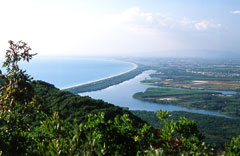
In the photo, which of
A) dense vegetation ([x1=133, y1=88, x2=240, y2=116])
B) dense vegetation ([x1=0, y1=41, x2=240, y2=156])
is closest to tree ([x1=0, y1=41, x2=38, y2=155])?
dense vegetation ([x1=0, y1=41, x2=240, y2=156])

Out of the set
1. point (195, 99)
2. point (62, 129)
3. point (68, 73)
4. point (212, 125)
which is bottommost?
point (212, 125)

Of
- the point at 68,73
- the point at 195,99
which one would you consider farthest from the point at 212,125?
the point at 68,73

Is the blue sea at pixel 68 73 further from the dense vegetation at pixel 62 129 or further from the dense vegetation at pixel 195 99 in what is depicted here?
the dense vegetation at pixel 62 129

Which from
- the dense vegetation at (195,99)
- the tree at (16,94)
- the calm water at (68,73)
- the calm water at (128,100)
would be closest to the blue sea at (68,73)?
the calm water at (68,73)

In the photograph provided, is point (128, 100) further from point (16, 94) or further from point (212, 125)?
point (16, 94)

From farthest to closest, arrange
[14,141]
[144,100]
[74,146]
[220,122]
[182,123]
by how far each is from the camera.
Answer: [144,100] < [220,122] < [182,123] < [14,141] < [74,146]

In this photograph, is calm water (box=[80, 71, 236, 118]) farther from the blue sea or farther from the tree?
the tree

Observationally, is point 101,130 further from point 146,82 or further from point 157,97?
point 146,82

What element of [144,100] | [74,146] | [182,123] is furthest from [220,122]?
[74,146]
